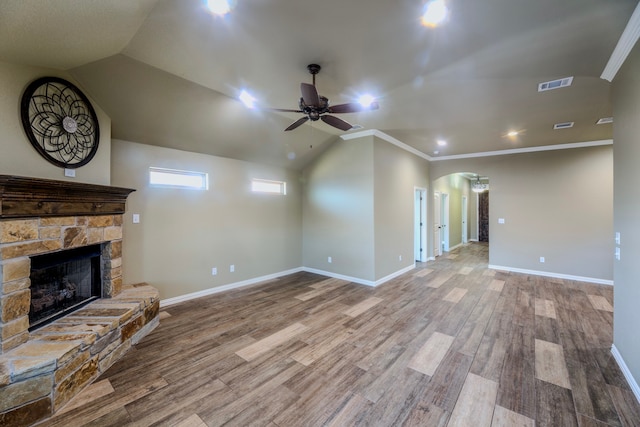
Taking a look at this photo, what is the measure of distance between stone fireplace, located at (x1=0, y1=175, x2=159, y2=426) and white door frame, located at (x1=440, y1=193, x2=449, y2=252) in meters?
8.20

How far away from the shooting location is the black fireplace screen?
2402 millimetres

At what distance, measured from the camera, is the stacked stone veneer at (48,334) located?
1.79 m

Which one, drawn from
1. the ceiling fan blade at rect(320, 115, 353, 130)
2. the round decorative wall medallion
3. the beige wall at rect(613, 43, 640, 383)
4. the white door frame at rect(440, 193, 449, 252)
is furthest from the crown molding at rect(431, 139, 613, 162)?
the round decorative wall medallion

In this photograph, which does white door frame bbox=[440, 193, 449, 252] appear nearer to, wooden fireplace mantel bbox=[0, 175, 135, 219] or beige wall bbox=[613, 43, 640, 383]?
beige wall bbox=[613, 43, 640, 383]

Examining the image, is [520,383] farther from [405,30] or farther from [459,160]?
[459,160]

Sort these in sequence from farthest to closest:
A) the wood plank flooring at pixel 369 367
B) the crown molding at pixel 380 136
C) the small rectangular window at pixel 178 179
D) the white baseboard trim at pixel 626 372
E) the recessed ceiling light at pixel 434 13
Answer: the crown molding at pixel 380 136
the small rectangular window at pixel 178 179
the white baseboard trim at pixel 626 372
the wood plank flooring at pixel 369 367
the recessed ceiling light at pixel 434 13

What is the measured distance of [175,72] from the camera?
108 inches

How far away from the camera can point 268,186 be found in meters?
5.43

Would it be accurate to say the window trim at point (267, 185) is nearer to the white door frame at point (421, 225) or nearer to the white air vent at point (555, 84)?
the white door frame at point (421, 225)

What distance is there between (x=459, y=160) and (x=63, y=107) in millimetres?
Result: 7580

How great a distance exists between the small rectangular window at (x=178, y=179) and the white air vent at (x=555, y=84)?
15.9ft

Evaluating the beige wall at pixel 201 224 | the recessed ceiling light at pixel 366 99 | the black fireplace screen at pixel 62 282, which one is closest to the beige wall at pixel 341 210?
the beige wall at pixel 201 224

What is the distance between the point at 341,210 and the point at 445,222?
5.06m

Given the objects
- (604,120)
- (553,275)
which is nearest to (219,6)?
(604,120)
